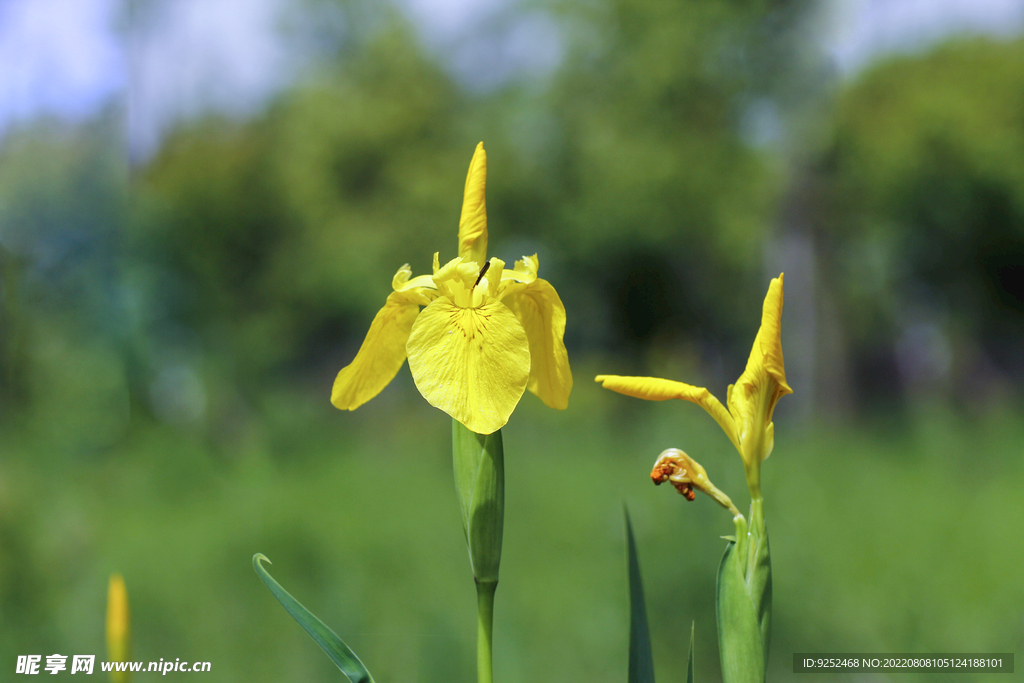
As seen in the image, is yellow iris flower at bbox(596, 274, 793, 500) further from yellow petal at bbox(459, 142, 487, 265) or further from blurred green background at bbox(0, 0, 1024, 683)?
blurred green background at bbox(0, 0, 1024, 683)

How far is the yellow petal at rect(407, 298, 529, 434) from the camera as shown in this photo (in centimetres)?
30

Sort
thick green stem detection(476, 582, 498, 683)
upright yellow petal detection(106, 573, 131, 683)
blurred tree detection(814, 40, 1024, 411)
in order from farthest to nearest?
blurred tree detection(814, 40, 1024, 411) < upright yellow petal detection(106, 573, 131, 683) < thick green stem detection(476, 582, 498, 683)

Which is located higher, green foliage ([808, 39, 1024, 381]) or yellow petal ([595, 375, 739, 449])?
green foliage ([808, 39, 1024, 381])

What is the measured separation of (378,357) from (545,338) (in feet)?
0.32

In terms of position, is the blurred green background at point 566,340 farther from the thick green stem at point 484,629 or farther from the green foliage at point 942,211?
the thick green stem at point 484,629

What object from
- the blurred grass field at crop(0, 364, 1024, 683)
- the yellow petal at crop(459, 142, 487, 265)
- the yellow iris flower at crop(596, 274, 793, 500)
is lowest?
the blurred grass field at crop(0, 364, 1024, 683)

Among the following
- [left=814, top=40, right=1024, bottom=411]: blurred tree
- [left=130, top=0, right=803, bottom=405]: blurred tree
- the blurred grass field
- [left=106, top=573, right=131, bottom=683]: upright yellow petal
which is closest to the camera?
[left=106, top=573, right=131, bottom=683]: upright yellow petal

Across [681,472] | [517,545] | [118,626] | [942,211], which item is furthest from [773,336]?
[942,211]

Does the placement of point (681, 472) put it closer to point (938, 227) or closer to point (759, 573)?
point (759, 573)

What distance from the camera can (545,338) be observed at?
35 cm

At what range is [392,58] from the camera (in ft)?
18.1

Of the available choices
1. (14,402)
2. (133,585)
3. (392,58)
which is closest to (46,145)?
(14,402)

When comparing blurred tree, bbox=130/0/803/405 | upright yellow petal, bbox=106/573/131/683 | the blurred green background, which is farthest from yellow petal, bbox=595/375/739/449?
blurred tree, bbox=130/0/803/405

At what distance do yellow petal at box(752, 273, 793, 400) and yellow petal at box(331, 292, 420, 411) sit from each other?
7.6 inches
